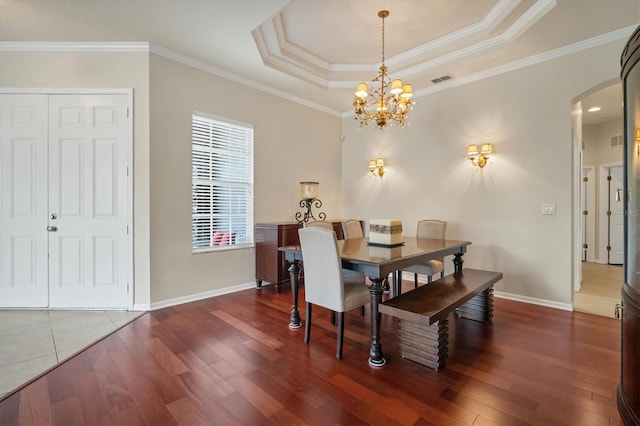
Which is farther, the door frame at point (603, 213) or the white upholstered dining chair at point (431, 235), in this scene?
the door frame at point (603, 213)

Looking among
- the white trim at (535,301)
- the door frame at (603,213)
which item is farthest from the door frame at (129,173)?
the door frame at (603,213)

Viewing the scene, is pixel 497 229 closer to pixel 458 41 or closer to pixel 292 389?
pixel 458 41

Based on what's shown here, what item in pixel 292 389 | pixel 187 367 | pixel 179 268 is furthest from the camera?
pixel 179 268

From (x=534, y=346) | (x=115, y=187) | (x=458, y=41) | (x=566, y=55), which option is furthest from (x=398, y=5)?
(x=115, y=187)

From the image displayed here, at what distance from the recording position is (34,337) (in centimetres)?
270

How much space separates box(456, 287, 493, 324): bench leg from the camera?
306 cm

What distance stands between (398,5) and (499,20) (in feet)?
3.51

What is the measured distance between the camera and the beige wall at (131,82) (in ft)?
11.1

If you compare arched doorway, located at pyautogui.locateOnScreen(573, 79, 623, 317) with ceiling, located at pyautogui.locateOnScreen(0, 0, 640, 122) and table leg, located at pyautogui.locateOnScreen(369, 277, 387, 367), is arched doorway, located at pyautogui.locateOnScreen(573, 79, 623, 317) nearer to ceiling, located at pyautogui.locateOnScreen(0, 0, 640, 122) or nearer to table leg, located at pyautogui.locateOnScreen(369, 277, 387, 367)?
ceiling, located at pyautogui.locateOnScreen(0, 0, 640, 122)

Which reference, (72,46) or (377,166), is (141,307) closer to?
(72,46)

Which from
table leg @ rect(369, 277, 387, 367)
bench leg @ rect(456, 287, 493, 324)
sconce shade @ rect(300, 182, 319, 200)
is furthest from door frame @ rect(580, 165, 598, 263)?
table leg @ rect(369, 277, 387, 367)

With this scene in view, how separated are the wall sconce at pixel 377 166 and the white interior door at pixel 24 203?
14.2ft

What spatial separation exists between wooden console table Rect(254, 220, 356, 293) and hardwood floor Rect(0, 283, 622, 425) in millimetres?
1143

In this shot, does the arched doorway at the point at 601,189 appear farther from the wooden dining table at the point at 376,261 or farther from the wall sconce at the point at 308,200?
the wall sconce at the point at 308,200
